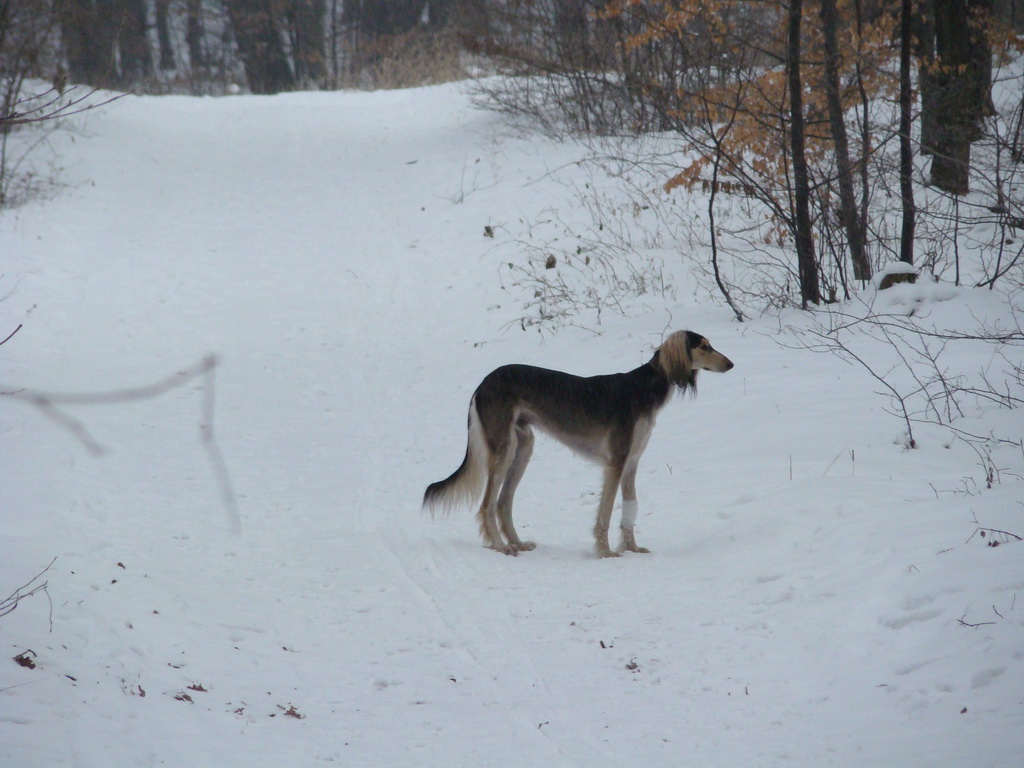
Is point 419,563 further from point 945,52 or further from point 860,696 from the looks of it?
point 945,52

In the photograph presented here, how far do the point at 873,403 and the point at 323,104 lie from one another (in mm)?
22000

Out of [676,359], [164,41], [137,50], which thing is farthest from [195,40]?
[676,359]

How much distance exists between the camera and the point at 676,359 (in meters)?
6.26

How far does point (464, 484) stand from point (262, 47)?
32.9m

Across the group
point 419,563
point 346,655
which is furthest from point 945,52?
point 346,655

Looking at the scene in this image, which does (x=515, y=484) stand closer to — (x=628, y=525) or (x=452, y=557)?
(x=452, y=557)

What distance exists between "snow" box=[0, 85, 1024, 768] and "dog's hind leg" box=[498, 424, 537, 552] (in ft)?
0.83

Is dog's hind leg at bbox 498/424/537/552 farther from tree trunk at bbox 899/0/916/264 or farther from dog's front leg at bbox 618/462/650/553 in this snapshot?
tree trunk at bbox 899/0/916/264

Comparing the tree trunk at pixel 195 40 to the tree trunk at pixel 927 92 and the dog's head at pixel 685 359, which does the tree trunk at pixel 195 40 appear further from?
the dog's head at pixel 685 359

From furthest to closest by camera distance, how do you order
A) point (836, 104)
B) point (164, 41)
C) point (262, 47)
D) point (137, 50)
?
point (164, 41) → point (137, 50) → point (262, 47) → point (836, 104)

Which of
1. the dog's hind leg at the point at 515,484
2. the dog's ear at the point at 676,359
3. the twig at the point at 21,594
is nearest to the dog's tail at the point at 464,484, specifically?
the dog's hind leg at the point at 515,484

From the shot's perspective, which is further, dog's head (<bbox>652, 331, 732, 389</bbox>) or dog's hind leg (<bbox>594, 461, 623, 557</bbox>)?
dog's head (<bbox>652, 331, 732, 389</bbox>)

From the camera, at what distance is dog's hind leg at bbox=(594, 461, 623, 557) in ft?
20.1

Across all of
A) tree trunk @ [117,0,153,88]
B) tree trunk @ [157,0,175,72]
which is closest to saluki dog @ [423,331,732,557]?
tree trunk @ [117,0,153,88]
